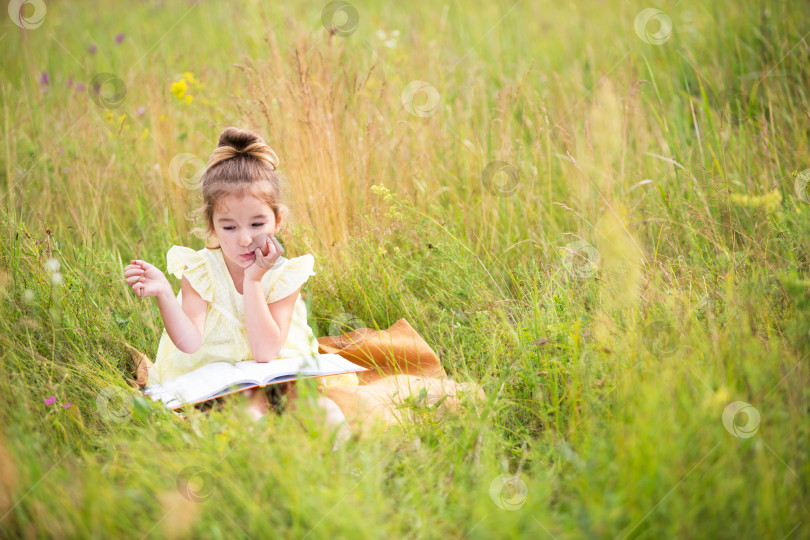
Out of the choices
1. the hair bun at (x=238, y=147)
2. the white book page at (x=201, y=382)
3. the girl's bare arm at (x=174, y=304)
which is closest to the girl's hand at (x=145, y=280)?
the girl's bare arm at (x=174, y=304)

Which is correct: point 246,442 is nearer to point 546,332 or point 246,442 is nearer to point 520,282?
point 546,332

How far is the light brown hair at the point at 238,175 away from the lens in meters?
2.17

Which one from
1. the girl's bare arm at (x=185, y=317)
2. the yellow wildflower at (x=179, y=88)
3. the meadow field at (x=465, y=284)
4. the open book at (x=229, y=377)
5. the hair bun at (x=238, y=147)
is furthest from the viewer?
the yellow wildflower at (x=179, y=88)

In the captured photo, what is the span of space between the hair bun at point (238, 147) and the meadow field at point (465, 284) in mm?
310

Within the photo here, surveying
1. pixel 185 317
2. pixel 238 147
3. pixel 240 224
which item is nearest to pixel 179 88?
pixel 238 147

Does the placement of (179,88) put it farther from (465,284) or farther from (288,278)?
(465,284)

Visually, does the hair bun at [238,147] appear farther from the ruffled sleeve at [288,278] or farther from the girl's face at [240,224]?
the ruffled sleeve at [288,278]

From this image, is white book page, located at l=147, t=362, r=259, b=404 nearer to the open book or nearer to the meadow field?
→ the open book

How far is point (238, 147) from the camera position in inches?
89.1

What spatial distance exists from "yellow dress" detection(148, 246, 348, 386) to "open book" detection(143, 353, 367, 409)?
5cm

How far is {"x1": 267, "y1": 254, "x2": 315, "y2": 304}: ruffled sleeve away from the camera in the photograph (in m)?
2.26

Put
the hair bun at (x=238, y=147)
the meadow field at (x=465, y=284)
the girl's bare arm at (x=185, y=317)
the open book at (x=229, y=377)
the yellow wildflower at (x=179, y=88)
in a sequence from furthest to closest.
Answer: the yellow wildflower at (x=179, y=88) < the hair bun at (x=238, y=147) < the girl's bare arm at (x=185, y=317) < the open book at (x=229, y=377) < the meadow field at (x=465, y=284)

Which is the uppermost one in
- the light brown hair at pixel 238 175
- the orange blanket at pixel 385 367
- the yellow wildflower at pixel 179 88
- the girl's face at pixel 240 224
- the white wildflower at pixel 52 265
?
the yellow wildflower at pixel 179 88

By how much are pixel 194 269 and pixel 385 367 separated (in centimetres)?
83
